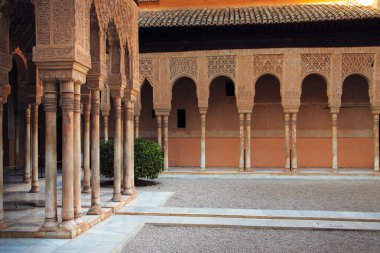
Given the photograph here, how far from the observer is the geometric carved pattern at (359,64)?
15.7 m

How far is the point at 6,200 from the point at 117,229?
12.6ft

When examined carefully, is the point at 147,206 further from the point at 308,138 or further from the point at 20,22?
the point at 308,138

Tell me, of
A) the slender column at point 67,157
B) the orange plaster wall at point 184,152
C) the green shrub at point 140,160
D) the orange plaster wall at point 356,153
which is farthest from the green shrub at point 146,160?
the orange plaster wall at point 356,153

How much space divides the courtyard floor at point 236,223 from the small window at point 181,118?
664 centimetres

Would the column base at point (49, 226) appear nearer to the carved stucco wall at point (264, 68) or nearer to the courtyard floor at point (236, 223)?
the courtyard floor at point (236, 223)

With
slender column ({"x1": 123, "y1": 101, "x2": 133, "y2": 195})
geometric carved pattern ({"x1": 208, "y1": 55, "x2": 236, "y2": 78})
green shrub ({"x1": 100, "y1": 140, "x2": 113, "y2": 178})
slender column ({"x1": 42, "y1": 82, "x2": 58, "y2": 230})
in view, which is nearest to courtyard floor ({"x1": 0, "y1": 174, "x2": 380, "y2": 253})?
slender column ({"x1": 42, "y1": 82, "x2": 58, "y2": 230})

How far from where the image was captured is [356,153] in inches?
711

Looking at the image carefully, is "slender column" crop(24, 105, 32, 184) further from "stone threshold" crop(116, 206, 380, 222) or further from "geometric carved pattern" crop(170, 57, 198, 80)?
"geometric carved pattern" crop(170, 57, 198, 80)

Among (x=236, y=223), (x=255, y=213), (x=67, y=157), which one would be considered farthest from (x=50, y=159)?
(x=255, y=213)

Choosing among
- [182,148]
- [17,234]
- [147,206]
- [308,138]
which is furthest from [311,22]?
[17,234]

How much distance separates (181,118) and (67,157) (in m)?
12.8

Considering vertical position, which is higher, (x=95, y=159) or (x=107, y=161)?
(x=95, y=159)

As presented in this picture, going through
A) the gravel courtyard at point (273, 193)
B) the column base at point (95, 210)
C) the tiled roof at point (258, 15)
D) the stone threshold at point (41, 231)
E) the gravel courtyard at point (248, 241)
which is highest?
the tiled roof at point (258, 15)

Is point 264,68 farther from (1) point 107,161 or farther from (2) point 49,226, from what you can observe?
(2) point 49,226
